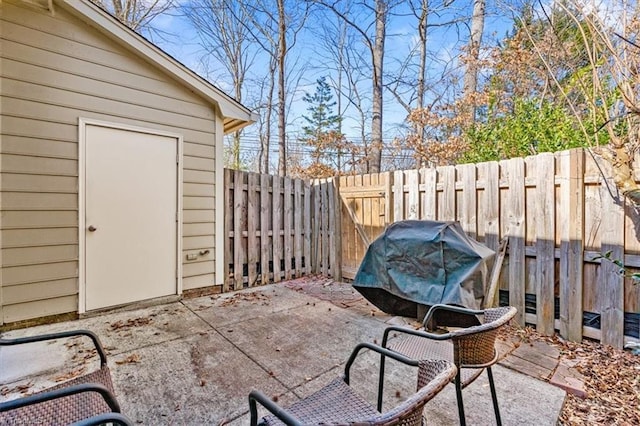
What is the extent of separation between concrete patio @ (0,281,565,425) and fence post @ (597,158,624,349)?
3.45 feet

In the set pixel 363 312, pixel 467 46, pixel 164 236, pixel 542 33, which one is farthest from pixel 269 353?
pixel 467 46

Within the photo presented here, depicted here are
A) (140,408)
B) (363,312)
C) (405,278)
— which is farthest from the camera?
(363,312)

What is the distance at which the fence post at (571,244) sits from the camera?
2924 mm

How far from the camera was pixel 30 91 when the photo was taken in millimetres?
3367

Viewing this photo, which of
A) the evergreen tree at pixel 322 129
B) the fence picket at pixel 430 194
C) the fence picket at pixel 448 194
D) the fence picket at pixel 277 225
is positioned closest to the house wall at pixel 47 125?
the fence picket at pixel 277 225

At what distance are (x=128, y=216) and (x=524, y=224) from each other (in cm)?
460

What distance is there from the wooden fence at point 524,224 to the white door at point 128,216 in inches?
36.2

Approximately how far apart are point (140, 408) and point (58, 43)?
3.94 metres

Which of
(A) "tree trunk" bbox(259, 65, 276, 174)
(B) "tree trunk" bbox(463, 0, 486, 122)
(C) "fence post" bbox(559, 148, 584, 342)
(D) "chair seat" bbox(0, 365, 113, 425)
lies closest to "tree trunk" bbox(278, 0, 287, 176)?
(A) "tree trunk" bbox(259, 65, 276, 174)

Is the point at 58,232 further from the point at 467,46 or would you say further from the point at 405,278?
the point at 467,46

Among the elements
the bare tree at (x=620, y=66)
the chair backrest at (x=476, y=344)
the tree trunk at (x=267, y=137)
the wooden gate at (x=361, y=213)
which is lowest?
the chair backrest at (x=476, y=344)

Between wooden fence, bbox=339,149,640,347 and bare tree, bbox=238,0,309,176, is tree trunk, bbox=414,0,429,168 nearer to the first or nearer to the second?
bare tree, bbox=238,0,309,176

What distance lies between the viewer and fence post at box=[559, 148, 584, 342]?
2.92 meters

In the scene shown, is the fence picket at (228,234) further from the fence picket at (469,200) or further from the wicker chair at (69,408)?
the wicker chair at (69,408)
